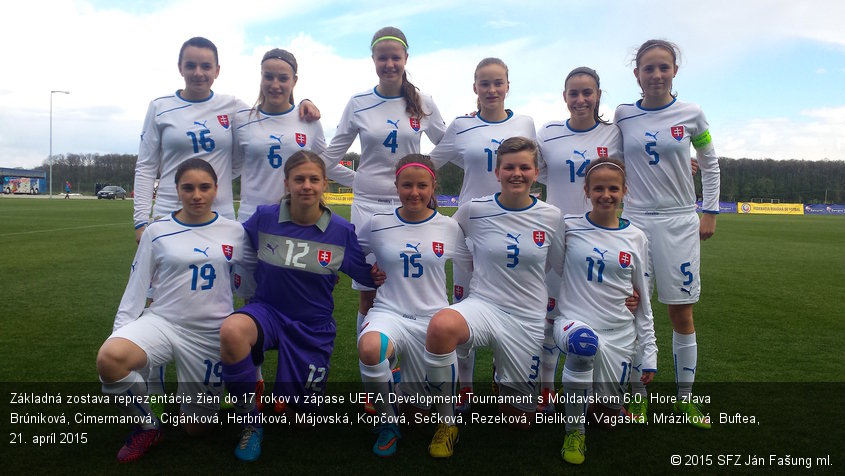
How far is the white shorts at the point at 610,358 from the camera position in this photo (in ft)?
10.1

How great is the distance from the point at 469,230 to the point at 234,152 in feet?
6.06

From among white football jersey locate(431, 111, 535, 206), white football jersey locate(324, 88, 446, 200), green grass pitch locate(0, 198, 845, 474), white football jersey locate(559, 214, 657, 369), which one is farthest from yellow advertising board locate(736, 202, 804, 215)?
white football jersey locate(324, 88, 446, 200)

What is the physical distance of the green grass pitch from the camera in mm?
2744

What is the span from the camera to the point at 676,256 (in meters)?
3.56

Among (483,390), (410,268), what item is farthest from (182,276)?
(483,390)

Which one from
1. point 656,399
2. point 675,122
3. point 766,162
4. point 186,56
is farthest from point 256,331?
point 766,162

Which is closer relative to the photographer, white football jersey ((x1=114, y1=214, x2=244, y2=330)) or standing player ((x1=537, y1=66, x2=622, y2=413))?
white football jersey ((x1=114, y1=214, x2=244, y2=330))

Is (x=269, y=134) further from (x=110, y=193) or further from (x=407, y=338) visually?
(x=110, y=193)

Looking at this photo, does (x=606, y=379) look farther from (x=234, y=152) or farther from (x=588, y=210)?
(x=234, y=152)

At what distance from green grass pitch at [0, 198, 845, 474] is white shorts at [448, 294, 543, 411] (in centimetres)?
30

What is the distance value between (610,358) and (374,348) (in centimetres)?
139

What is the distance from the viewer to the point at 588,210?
3.71 metres

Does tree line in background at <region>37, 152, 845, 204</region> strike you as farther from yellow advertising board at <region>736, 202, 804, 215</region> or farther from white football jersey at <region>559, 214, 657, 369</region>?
white football jersey at <region>559, 214, 657, 369</region>

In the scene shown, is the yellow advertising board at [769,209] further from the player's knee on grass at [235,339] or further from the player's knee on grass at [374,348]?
the player's knee on grass at [235,339]
